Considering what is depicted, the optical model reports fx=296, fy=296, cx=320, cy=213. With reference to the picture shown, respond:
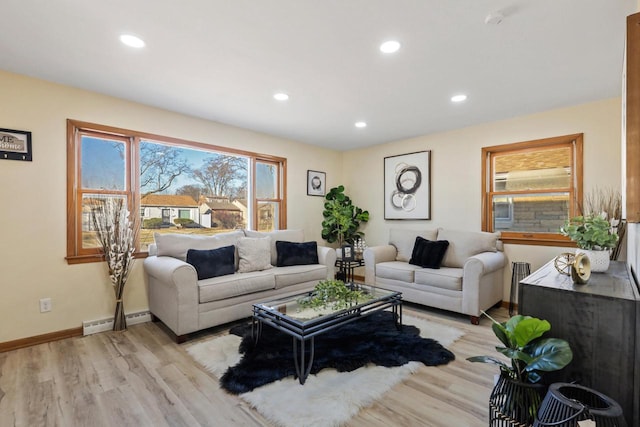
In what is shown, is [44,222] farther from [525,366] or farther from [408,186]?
[408,186]

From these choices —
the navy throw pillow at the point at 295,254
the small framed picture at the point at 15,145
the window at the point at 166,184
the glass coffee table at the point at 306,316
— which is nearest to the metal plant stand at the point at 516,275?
the glass coffee table at the point at 306,316

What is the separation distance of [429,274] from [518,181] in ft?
5.73

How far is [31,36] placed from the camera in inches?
80.4

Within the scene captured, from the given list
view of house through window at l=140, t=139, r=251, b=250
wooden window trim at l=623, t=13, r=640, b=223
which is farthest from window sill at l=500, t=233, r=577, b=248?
view of house through window at l=140, t=139, r=251, b=250

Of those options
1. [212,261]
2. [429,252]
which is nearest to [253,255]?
[212,261]

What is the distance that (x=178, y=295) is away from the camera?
266 cm

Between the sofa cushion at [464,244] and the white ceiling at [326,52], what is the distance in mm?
1523

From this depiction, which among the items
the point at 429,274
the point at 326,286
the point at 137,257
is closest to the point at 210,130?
the point at 137,257

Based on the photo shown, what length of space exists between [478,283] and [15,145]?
181 inches

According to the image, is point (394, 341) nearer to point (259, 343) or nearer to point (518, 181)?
point (259, 343)

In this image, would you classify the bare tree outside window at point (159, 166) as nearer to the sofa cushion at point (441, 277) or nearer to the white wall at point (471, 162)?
the white wall at point (471, 162)

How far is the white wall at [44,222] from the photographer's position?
102 inches

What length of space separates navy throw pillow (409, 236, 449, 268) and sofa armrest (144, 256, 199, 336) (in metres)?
2.68

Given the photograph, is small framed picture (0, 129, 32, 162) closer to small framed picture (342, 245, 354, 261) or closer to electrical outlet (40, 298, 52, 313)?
electrical outlet (40, 298, 52, 313)
